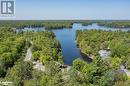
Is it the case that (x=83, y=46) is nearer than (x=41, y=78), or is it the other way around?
(x=41, y=78)

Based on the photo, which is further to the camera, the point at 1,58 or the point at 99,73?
the point at 1,58

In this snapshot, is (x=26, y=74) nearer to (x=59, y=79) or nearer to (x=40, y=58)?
(x=59, y=79)

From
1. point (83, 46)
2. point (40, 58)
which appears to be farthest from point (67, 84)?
point (83, 46)

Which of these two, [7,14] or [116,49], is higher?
[7,14]

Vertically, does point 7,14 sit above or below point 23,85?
above

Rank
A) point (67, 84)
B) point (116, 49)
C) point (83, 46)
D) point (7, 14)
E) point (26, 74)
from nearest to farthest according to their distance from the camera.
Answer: point (67, 84) → point (26, 74) → point (7, 14) → point (116, 49) → point (83, 46)

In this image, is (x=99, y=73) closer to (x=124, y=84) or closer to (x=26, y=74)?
(x=124, y=84)

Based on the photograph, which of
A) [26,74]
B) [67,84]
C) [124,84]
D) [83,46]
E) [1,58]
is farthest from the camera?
[83,46]

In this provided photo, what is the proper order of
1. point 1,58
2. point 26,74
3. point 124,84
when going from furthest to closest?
1. point 1,58
2. point 26,74
3. point 124,84

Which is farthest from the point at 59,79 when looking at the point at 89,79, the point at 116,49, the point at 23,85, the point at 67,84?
the point at 116,49
